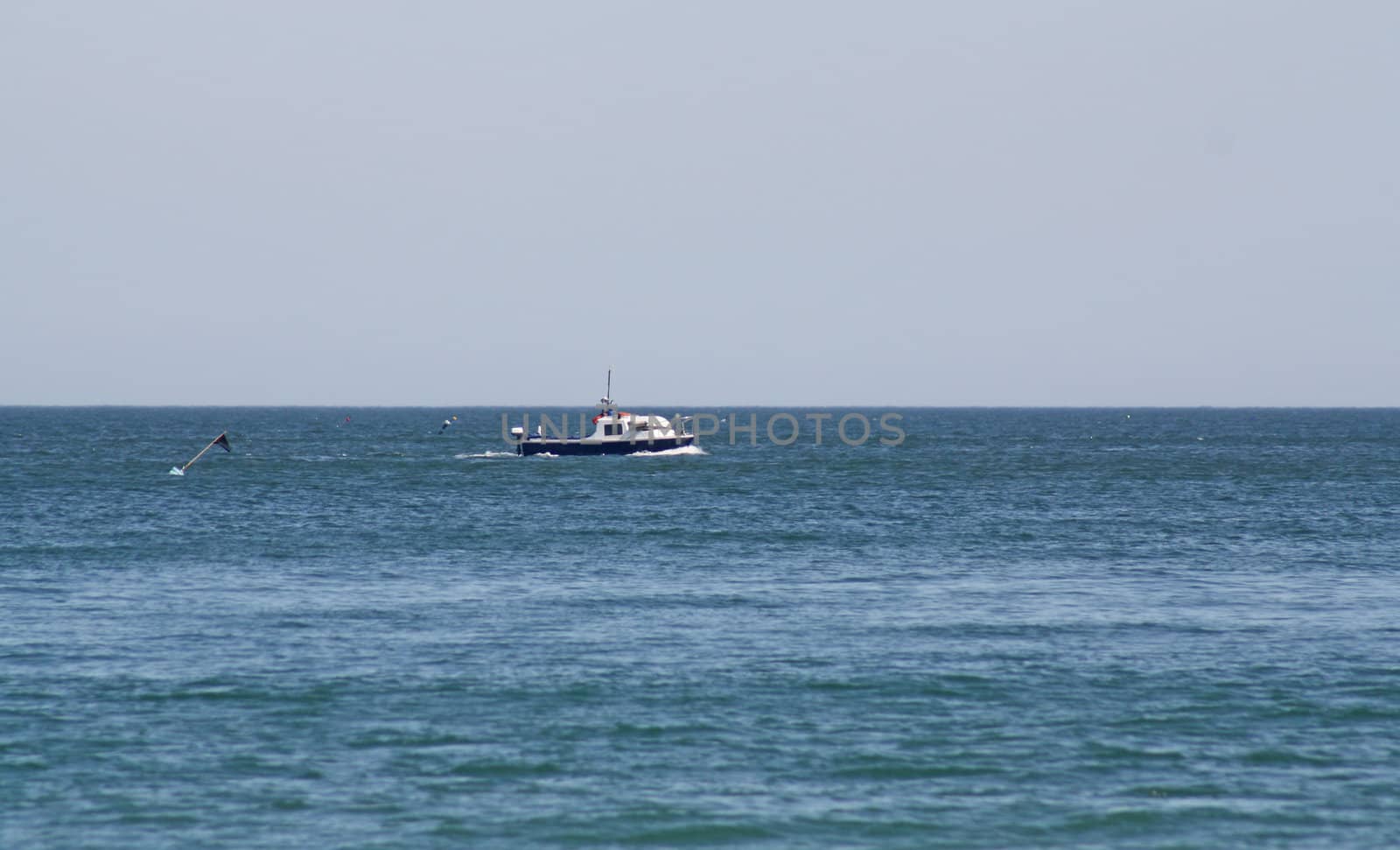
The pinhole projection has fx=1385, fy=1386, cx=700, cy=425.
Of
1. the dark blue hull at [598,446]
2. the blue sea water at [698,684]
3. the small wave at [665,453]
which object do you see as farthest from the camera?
the small wave at [665,453]

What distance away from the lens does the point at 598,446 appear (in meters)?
110

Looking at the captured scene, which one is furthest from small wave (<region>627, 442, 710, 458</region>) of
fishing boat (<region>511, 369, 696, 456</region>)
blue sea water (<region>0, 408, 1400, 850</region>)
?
blue sea water (<region>0, 408, 1400, 850</region>)

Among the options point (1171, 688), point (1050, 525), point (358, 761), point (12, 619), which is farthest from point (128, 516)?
point (1171, 688)

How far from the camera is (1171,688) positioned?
1041 inches

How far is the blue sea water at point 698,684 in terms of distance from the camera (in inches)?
760

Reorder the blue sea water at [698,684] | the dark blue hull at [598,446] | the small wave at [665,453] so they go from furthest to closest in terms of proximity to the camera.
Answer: the small wave at [665,453] < the dark blue hull at [598,446] < the blue sea water at [698,684]

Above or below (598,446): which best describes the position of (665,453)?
below

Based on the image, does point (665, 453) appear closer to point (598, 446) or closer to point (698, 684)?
point (598, 446)

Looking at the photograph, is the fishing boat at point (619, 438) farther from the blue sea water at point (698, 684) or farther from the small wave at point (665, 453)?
the blue sea water at point (698, 684)

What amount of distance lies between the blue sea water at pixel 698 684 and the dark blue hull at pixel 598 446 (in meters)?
49.7

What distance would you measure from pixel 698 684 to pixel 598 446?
83662mm

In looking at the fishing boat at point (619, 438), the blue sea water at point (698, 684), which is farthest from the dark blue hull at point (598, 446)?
the blue sea water at point (698, 684)

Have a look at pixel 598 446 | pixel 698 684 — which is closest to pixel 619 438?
pixel 598 446

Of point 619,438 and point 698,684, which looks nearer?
point 698,684
